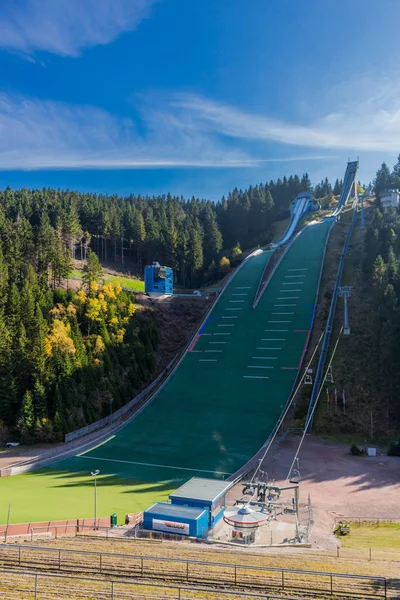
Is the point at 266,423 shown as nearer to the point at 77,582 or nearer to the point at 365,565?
the point at 365,565

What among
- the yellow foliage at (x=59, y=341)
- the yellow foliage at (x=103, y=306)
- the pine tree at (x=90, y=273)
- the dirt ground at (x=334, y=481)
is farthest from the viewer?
the pine tree at (x=90, y=273)

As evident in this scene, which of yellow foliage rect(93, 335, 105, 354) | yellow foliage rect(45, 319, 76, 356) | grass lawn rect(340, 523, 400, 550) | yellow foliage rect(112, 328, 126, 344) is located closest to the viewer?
grass lawn rect(340, 523, 400, 550)

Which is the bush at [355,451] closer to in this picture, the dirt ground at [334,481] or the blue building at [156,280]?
the dirt ground at [334,481]

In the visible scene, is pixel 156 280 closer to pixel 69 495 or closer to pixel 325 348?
pixel 325 348

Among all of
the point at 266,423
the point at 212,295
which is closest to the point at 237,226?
the point at 212,295

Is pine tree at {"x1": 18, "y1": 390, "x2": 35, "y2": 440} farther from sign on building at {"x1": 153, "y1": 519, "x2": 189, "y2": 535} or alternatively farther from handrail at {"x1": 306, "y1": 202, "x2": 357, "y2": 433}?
handrail at {"x1": 306, "y1": 202, "x2": 357, "y2": 433}

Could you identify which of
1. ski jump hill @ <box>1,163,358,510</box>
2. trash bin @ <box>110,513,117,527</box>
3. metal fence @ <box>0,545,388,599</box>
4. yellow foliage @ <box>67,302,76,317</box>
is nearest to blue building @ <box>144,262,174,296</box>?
ski jump hill @ <box>1,163,358,510</box>

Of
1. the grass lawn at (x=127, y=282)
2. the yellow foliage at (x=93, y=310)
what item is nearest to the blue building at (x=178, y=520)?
the yellow foliage at (x=93, y=310)
